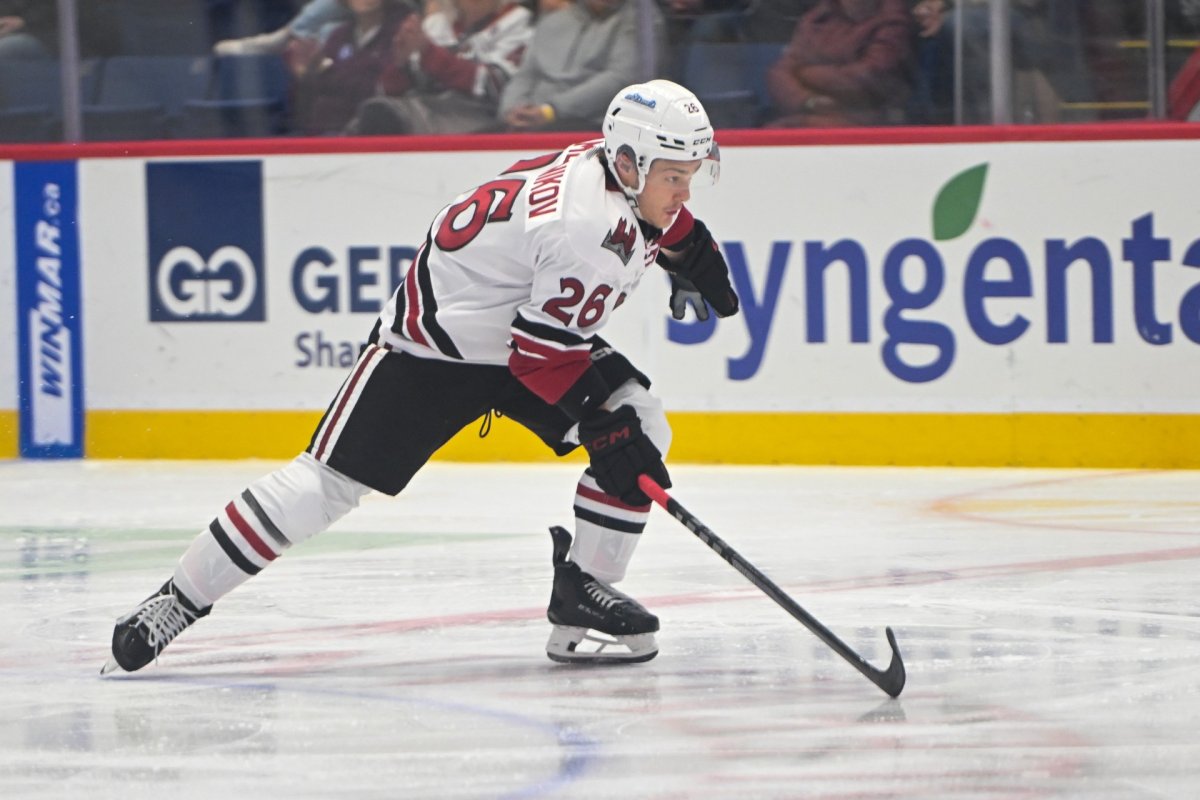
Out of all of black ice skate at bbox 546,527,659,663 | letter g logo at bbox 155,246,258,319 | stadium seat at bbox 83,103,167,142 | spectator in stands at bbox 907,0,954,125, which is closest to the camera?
black ice skate at bbox 546,527,659,663

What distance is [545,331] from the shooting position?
3223 millimetres

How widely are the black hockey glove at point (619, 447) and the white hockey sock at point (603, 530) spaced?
15cm

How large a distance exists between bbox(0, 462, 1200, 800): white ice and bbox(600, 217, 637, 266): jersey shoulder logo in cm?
71

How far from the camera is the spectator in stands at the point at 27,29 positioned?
6875 millimetres

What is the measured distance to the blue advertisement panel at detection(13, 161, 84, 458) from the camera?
6852 millimetres

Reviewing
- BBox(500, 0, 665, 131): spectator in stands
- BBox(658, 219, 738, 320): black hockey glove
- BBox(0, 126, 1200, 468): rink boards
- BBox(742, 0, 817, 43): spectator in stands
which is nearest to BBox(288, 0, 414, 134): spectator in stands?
BBox(0, 126, 1200, 468): rink boards

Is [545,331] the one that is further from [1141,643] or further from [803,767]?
[1141,643]

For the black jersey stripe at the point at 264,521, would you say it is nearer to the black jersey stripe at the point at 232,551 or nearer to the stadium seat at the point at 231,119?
the black jersey stripe at the point at 232,551

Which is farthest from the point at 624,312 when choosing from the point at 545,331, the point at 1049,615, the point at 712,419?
the point at 545,331

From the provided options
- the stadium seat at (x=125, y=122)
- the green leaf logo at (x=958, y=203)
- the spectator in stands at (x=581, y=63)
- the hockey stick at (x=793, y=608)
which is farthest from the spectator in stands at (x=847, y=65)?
the hockey stick at (x=793, y=608)

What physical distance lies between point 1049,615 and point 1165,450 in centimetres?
246

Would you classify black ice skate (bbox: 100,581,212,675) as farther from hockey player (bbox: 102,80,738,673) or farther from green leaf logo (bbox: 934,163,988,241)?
green leaf logo (bbox: 934,163,988,241)

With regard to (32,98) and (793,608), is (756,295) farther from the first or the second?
(793,608)

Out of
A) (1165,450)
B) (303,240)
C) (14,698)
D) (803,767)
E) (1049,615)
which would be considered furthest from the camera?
(303,240)
